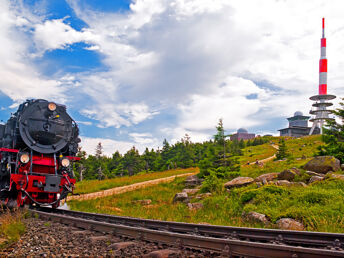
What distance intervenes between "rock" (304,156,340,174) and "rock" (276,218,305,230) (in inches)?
307

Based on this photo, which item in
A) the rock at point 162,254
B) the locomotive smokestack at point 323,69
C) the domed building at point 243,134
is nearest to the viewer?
the rock at point 162,254

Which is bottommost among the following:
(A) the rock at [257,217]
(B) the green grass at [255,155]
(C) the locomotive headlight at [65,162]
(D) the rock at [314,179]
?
(A) the rock at [257,217]

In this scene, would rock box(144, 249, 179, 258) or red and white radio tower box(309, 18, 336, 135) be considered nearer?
rock box(144, 249, 179, 258)

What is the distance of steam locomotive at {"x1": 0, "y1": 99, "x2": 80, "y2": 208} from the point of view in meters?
11.9

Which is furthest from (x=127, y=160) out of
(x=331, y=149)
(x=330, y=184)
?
(x=330, y=184)

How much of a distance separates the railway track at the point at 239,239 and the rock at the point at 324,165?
10272 millimetres

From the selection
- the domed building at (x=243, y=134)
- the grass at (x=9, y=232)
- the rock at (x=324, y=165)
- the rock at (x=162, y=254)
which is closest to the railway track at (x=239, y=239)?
the rock at (x=162, y=254)

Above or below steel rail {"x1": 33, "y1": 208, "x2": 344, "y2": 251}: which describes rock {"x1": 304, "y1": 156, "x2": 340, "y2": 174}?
above

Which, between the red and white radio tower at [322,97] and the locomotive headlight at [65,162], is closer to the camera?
the locomotive headlight at [65,162]

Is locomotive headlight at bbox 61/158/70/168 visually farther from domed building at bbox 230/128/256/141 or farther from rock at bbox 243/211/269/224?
domed building at bbox 230/128/256/141

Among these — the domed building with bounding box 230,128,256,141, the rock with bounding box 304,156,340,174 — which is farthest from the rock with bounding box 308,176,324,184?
the domed building with bounding box 230,128,256,141

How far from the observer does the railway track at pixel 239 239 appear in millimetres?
4367

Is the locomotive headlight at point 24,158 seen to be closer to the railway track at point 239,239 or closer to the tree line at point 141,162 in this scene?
the railway track at point 239,239

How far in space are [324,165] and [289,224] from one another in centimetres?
813
